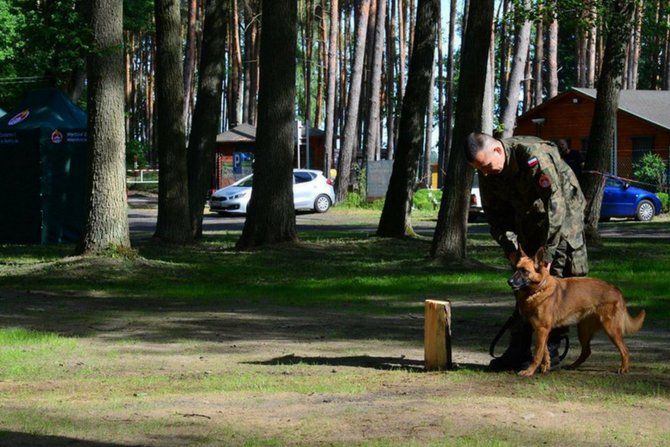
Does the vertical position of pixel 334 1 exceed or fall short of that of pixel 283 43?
it exceeds it

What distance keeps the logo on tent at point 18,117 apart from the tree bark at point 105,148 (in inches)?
313

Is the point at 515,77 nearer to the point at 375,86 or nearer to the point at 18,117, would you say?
the point at 18,117

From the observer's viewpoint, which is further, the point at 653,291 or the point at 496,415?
the point at 653,291

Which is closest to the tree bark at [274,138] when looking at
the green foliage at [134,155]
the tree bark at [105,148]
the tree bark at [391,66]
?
the tree bark at [105,148]

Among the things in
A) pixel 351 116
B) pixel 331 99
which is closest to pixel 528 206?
pixel 351 116

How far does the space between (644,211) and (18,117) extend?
67.4 feet

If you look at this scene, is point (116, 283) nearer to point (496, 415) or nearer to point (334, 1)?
point (496, 415)

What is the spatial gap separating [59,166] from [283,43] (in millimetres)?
6591

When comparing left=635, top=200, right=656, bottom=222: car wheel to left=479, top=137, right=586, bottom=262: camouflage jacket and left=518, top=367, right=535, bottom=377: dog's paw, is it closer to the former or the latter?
left=479, top=137, right=586, bottom=262: camouflage jacket

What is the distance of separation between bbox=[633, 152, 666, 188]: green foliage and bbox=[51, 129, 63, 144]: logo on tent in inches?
921

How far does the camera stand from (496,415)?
22.8ft

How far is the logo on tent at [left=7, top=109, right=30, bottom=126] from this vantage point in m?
24.9

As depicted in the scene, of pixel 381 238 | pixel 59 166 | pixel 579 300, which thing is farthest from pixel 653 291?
pixel 59 166

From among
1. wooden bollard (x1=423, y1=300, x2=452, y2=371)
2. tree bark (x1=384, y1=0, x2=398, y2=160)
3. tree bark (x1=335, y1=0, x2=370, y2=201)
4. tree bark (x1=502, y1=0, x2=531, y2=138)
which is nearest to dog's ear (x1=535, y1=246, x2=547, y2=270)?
wooden bollard (x1=423, y1=300, x2=452, y2=371)
